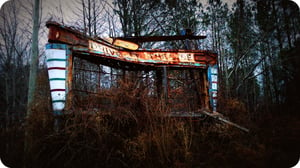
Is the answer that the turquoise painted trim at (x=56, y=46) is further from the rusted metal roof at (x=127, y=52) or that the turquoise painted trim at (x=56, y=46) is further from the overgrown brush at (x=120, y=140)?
the overgrown brush at (x=120, y=140)

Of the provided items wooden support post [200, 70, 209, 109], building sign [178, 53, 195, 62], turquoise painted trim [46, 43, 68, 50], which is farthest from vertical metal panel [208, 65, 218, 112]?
turquoise painted trim [46, 43, 68, 50]

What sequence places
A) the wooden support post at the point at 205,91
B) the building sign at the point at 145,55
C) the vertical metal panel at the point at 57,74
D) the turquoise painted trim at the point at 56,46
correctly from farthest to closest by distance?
1. the wooden support post at the point at 205,91
2. the building sign at the point at 145,55
3. the turquoise painted trim at the point at 56,46
4. the vertical metal panel at the point at 57,74

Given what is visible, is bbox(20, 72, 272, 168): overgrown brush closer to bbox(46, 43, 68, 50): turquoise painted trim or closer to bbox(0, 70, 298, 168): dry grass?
bbox(0, 70, 298, 168): dry grass

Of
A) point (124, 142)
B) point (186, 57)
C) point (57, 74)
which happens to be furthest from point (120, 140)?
point (186, 57)

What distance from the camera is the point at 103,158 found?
11.3ft

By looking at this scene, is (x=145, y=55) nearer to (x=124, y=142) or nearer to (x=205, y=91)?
(x=205, y=91)

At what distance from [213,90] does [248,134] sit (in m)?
2.15

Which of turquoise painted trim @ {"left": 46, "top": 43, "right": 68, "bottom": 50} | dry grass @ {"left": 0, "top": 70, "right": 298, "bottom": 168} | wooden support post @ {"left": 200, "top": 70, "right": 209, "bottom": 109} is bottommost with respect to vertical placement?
dry grass @ {"left": 0, "top": 70, "right": 298, "bottom": 168}

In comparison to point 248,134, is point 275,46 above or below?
above

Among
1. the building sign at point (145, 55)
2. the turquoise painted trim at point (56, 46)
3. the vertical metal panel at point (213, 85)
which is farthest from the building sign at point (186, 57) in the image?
the turquoise painted trim at point (56, 46)

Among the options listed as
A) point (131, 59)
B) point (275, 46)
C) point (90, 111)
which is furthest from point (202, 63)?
A: point (275, 46)

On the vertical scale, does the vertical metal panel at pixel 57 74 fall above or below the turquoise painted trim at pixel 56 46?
below

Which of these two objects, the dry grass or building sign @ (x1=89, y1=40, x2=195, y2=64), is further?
building sign @ (x1=89, y1=40, x2=195, y2=64)

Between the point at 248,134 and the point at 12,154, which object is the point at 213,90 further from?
the point at 12,154
